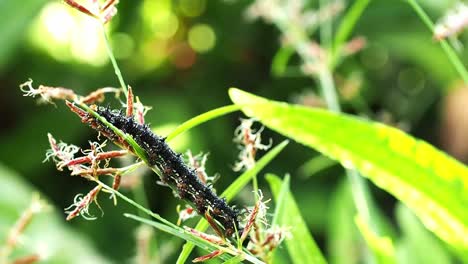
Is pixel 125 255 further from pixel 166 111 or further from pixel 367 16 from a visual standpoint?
pixel 367 16

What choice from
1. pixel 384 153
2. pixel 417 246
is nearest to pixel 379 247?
pixel 384 153

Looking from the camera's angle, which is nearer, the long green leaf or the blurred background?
the long green leaf

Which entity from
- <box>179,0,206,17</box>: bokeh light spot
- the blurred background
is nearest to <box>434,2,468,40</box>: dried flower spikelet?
the blurred background

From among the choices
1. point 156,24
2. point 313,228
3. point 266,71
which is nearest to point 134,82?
point 156,24

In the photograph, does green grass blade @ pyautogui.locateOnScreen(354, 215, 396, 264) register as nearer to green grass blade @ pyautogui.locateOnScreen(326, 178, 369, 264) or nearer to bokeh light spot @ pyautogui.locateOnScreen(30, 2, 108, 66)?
green grass blade @ pyautogui.locateOnScreen(326, 178, 369, 264)

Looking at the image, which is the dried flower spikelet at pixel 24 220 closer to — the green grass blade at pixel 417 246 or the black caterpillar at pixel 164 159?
the black caterpillar at pixel 164 159

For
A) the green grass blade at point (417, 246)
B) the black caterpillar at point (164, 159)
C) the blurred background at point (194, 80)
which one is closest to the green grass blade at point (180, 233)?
the black caterpillar at point (164, 159)
